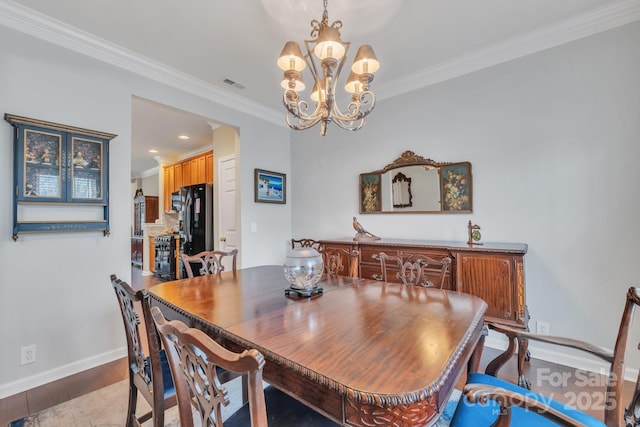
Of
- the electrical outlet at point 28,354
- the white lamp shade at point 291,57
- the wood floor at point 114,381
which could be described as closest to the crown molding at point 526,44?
the white lamp shade at point 291,57

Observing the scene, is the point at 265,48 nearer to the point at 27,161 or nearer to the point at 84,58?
the point at 84,58

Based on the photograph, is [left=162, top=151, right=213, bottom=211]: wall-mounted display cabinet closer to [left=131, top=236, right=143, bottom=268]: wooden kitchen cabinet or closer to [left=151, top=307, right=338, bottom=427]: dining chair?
[left=131, top=236, right=143, bottom=268]: wooden kitchen cabinet

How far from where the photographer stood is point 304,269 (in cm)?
154

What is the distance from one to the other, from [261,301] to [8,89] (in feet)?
7.87

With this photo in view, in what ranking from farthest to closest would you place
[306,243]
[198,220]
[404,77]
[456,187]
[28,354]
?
[198,220] → [306,243] → [404,77] → [456,187] → [28,354]

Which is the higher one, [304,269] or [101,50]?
[101,50]

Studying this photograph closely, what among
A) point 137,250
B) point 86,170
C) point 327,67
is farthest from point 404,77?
point 137,250

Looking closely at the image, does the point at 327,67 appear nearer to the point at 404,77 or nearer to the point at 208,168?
the point at 404,77

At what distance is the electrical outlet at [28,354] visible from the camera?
6.64ft

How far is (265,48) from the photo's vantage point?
8.25ft

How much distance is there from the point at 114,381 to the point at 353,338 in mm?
2175

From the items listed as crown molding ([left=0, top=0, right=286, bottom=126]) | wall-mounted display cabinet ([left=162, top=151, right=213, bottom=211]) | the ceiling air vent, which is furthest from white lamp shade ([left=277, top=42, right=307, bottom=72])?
wall-mounted display cabinet ([left=162, top=151, right=213, bottom=211])

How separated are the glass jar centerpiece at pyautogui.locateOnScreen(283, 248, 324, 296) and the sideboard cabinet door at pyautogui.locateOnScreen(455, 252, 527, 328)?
1403mm

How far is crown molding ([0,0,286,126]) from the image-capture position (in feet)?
6.66
